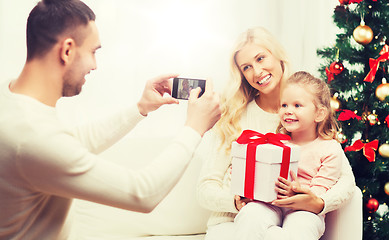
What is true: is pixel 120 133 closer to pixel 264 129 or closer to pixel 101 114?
pixel 264 129

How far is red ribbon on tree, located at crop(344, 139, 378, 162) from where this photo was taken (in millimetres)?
2061

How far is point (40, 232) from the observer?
3.50 ft

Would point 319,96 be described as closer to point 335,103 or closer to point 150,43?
point 335,103

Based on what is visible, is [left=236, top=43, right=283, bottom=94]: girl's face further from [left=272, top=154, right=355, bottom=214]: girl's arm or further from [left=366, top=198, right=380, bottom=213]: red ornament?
[left=366, top=198, right=380, bottom=213]: red ornament

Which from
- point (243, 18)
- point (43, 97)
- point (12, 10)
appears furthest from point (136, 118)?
point (243, 18)

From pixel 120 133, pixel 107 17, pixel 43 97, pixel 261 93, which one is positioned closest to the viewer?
pixel 43 97

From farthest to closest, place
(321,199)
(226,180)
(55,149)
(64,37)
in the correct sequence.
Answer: (226,180) < (321,199) < (64,37) < (55,149)

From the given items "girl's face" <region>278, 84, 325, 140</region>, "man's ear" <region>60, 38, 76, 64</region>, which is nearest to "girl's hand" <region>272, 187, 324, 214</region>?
"girl's face" <region>278, 84, 325, 140</region>

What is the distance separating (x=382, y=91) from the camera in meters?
2.02

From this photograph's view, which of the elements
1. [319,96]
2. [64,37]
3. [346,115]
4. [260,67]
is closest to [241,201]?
[319,96]

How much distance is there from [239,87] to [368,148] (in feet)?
2.38

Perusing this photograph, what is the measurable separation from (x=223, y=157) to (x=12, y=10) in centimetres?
128

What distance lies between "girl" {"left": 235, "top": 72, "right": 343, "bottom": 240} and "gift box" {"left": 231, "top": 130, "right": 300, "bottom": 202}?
40 mm

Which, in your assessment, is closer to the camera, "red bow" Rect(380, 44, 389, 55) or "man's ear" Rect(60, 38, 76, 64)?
"man's ear" Rect(60, 38, 76, 64)
